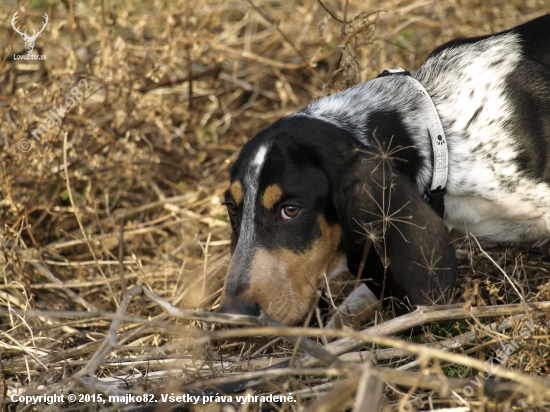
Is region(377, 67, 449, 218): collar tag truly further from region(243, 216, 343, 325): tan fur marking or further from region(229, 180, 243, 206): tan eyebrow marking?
region(229, 180, 243, 206): tan eyebrow marking

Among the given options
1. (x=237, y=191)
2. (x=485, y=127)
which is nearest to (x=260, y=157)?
(x=237, y=191)

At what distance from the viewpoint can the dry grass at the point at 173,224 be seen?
282cm

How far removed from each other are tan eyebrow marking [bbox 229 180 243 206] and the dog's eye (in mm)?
258

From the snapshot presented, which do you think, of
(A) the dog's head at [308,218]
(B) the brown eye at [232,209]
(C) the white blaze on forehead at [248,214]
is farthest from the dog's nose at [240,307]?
(B) the brown eye at [232,209]

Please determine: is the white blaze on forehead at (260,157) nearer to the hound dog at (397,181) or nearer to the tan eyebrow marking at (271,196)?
the hound dog at (397,181)

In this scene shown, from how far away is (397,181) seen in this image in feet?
10.6

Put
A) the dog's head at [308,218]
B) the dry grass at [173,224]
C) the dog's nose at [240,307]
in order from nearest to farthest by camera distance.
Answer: the dry grass at [173,224] < the dog's nose at [240,307] < the dog's head at [308,218]

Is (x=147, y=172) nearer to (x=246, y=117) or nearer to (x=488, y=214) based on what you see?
(x=246, y=117)

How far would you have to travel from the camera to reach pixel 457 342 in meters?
3.03

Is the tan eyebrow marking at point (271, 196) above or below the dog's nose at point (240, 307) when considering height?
above

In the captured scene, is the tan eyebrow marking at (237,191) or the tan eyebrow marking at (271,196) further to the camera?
the tan eyebrow marking at (237,191)

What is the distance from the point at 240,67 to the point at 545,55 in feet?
12.4

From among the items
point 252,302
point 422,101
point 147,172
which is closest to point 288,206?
point 252,302

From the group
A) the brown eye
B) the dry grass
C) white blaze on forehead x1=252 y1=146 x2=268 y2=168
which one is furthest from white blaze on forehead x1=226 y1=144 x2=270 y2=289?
the dry grass
